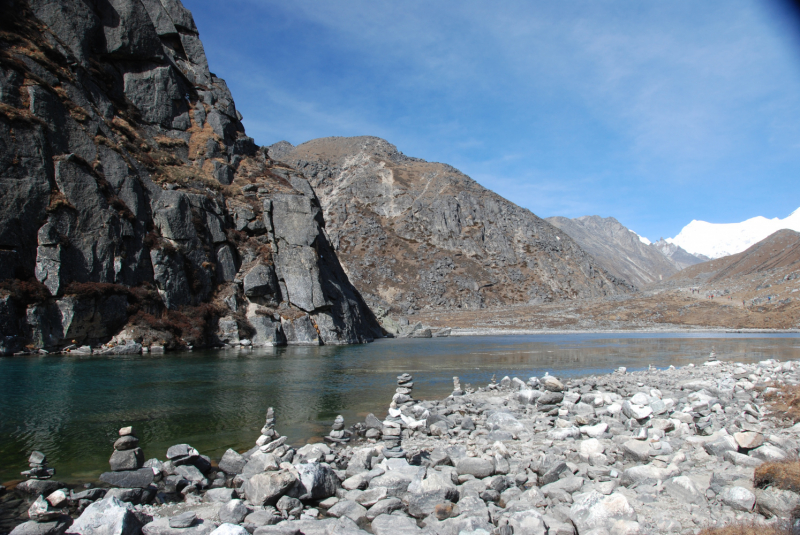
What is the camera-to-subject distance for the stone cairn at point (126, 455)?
9664 mm

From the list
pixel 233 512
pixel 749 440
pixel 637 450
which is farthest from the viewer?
pixel 637 450

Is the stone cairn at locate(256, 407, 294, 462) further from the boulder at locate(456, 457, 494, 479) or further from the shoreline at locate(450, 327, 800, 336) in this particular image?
the shoreline at locate(450, 327, 800, 336)

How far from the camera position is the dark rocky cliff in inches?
1540

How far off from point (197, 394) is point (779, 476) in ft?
68.8

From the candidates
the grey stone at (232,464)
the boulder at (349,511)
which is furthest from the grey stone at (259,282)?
the boulder at (349,511)

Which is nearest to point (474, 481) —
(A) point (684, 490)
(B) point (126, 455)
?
(A) point (684, 490)

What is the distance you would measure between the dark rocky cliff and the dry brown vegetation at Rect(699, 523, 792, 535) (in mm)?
44177

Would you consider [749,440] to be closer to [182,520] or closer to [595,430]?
[595,430]

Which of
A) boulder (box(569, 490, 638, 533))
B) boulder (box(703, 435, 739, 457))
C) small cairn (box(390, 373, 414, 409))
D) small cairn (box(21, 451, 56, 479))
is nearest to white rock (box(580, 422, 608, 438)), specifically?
boulder (box(703, 435, 739, 457))

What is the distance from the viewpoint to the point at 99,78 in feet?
190

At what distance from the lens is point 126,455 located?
32.1 feet

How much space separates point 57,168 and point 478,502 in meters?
50.5

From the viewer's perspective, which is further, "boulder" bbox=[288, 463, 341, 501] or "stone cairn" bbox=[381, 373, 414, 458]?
"stone cairn" bbox=[381, 373, 414, 458]

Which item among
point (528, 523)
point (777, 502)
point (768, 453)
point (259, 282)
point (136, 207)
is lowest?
point (528, 523)
